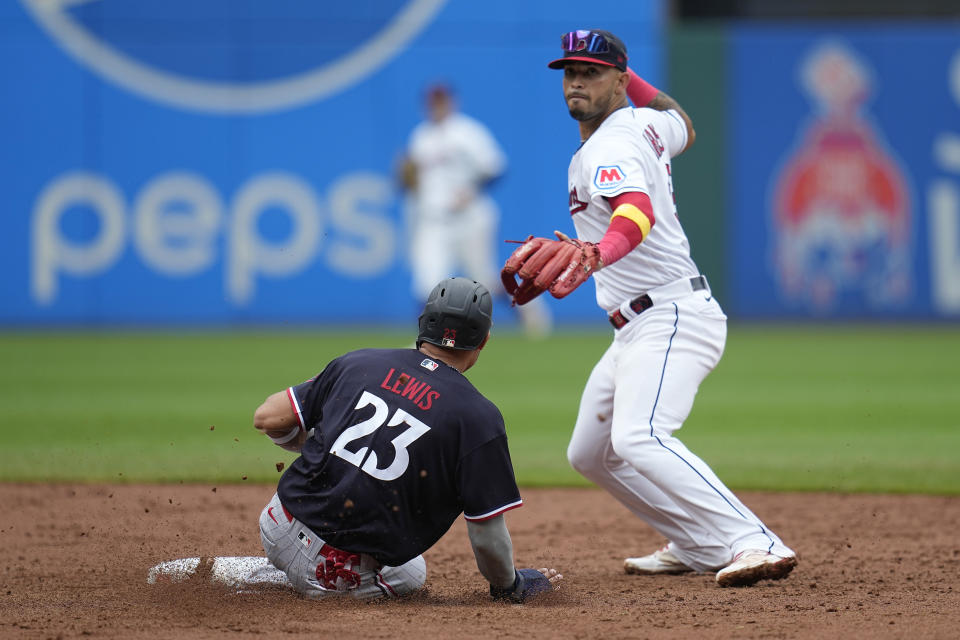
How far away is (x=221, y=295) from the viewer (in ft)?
54.4

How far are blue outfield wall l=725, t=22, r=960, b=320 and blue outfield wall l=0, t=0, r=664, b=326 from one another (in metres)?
1.79

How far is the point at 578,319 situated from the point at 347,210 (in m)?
3.56

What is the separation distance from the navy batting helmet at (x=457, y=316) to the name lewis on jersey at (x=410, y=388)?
162mm

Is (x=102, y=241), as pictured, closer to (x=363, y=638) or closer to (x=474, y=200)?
(x=474, y=200)

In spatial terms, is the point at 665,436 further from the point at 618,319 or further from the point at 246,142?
the point at 246,142

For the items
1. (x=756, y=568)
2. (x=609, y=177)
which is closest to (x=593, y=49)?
(x=609, y=177)

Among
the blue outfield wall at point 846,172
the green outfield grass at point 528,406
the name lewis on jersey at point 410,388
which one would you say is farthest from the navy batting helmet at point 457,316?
the blue outfield wall at point 846,172

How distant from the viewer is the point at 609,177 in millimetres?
4473

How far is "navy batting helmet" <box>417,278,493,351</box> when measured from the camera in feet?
13.2

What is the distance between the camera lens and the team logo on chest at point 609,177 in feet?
14.6

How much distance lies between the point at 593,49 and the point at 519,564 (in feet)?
7.04

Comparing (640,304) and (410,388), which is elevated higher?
(640,304)

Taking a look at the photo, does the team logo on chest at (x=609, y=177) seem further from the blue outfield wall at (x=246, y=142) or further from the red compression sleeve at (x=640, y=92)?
the blue outfield wall at (x=246, y=142)

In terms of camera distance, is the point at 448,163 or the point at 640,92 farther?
the point at 448,163
